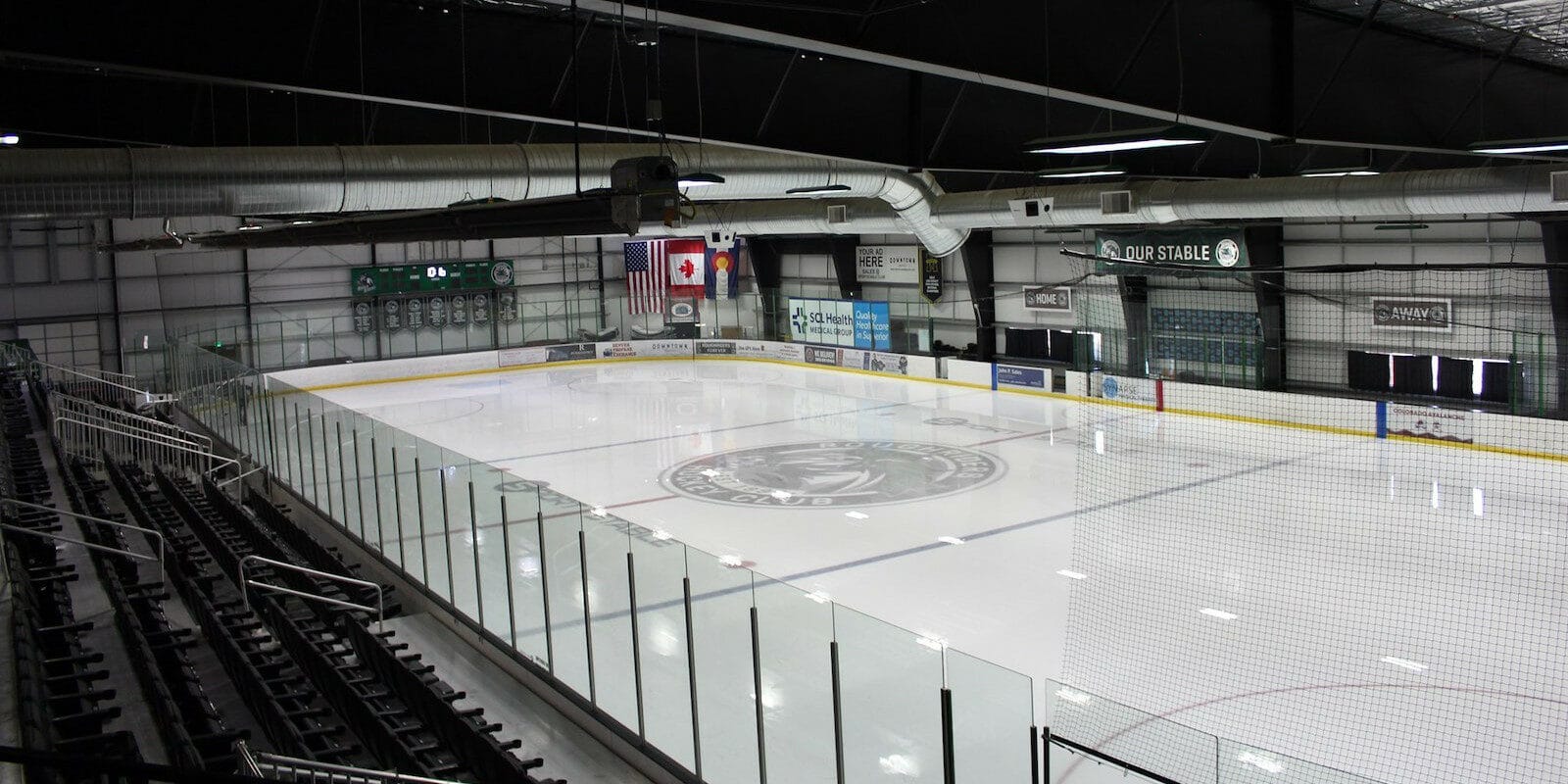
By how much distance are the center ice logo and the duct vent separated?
15.1ft

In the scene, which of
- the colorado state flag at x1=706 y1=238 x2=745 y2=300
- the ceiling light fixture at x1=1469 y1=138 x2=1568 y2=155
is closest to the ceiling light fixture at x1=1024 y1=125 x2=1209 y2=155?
the ceiling light fixture at x1=1469 y1=138 x2=1568 y2=155

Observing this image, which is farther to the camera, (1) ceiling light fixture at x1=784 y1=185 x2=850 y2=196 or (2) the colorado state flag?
(2) the colorado state flag

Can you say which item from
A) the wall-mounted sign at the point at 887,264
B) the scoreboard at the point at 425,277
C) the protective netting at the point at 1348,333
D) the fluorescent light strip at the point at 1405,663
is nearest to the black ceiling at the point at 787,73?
the fluorescent light strip at the point at 1405,663

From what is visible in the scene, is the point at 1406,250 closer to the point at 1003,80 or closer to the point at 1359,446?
the point at 1359,446

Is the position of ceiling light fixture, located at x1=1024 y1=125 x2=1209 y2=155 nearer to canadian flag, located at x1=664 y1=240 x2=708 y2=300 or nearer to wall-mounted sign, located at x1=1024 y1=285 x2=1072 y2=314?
wall-mounted sign, located at x1=1024 y1=285 x2=1072 y2=314

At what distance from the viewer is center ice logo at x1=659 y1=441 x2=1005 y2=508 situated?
17.9 m

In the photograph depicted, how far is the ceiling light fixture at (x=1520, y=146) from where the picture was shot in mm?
10766

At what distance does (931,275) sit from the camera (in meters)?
35.3

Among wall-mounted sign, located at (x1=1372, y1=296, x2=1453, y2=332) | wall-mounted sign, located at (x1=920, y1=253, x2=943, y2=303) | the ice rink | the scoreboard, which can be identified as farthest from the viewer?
the scoreboard

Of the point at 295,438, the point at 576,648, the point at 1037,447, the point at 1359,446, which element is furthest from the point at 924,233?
the point at 576,648

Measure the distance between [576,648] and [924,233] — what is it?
15711 mm

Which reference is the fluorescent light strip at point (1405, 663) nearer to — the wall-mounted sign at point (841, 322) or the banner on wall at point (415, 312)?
the wall-mounted sign at point (841, 322)

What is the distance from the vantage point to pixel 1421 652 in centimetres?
1088

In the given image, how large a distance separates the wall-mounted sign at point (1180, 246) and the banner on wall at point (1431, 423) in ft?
15.5
